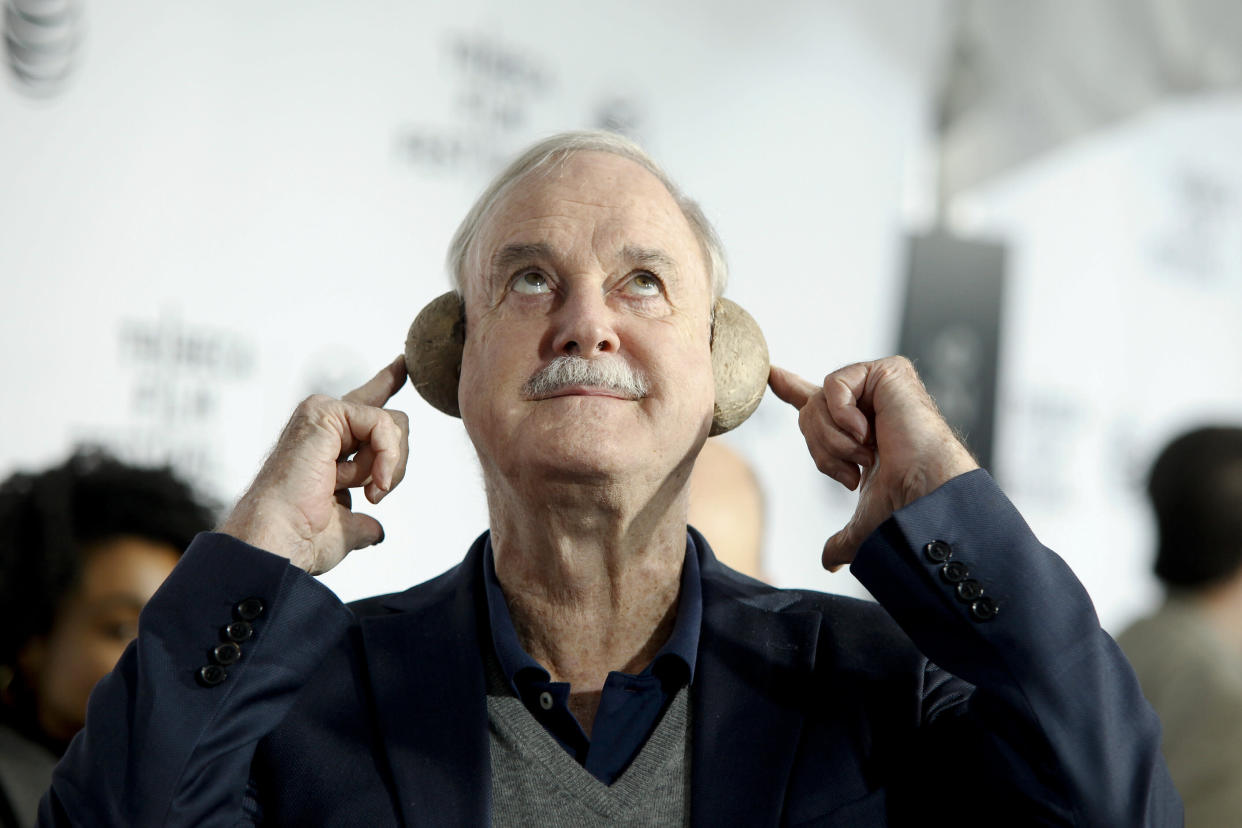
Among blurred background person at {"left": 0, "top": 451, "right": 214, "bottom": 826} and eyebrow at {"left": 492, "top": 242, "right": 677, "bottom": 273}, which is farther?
blurred background person at {"left": 0, "top": 451, "right": 214, "bottom": 826}

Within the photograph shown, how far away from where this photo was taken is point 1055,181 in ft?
14.9

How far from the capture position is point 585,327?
1608mm

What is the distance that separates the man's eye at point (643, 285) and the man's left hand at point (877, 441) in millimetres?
247

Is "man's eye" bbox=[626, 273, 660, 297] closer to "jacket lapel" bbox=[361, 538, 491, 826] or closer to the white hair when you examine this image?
the white hair

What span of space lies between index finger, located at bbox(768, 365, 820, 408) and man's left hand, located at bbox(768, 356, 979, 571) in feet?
0.10

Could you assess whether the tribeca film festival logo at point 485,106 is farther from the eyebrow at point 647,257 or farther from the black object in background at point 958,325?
the eyebrow at point 647,257

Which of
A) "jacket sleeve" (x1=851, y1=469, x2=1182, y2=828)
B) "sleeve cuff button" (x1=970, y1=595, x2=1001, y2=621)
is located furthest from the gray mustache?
"sleeve cuff button" (x1=970, y1=595, x2=1001, y2=621)

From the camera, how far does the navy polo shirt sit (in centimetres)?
150

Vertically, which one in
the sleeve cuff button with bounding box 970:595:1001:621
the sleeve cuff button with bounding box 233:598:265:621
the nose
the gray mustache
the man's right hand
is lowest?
the sleeve cuff button with bounding box 233:598:265:621

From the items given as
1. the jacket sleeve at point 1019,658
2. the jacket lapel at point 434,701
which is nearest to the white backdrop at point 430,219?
the jacket lapel at point 434,701

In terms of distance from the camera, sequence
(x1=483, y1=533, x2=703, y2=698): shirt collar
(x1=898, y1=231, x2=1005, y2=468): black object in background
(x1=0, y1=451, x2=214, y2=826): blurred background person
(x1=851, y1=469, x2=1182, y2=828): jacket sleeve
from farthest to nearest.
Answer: (x1=898, y1=231, x2=1005, y2=468): black object in background, (x1=0, y1=451, x2=214, y2=826): blurred background person, (x1=483, y1=533, x2=703, y2=698): shirt collar, (x1=851, y1=469, x2=1182, y2=828): jacket sleeve

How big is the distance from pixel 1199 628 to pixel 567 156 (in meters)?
1.86

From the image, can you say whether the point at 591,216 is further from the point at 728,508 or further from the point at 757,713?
the point at 728,508

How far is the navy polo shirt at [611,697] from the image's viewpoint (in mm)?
1503
